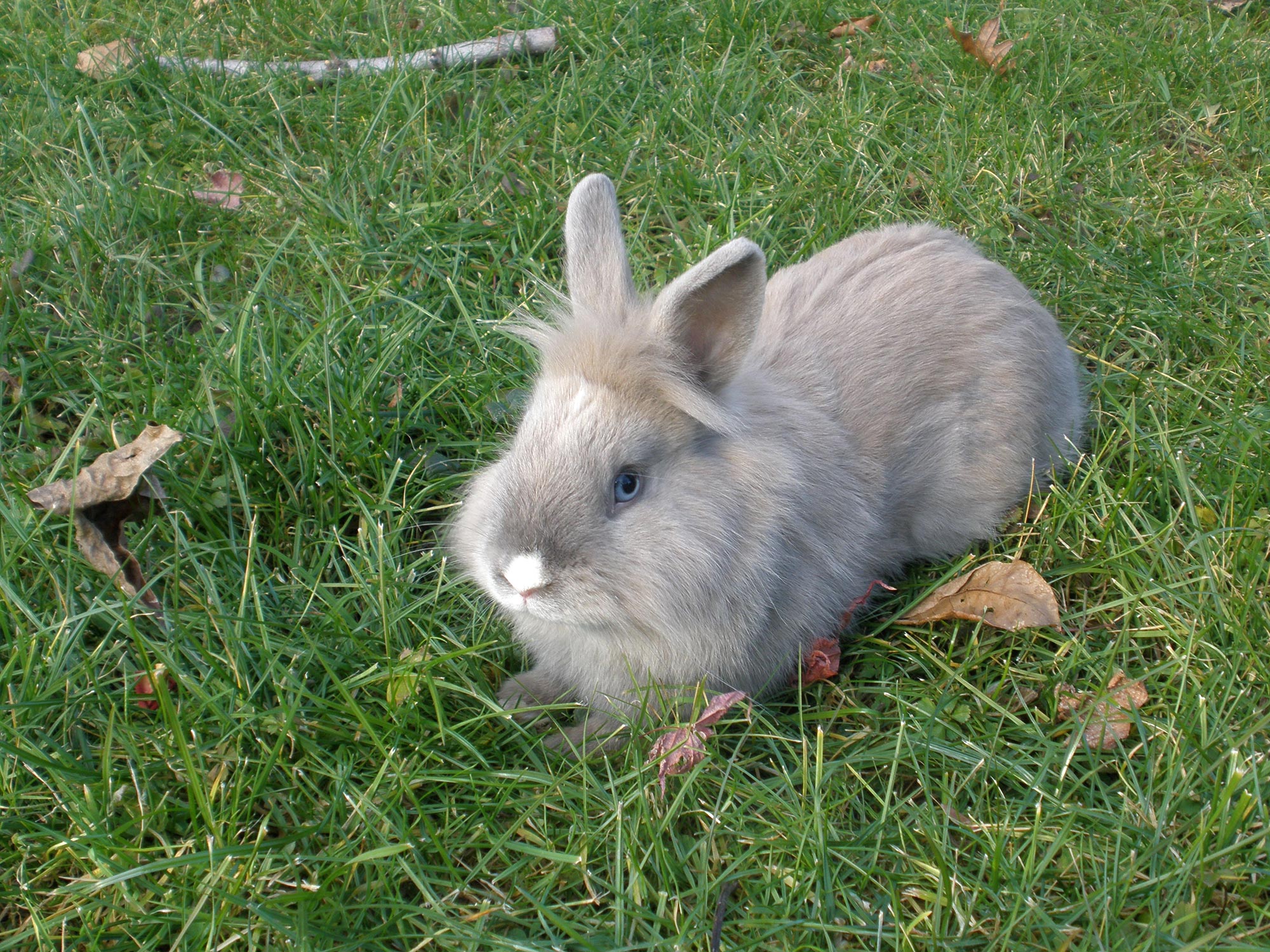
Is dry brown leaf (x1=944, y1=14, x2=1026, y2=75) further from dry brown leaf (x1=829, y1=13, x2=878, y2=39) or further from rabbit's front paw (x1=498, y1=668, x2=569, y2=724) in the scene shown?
rabbit's front paw (x1=498, y1=668, x2=569, y2=724)

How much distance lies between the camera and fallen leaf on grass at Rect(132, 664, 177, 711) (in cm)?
273

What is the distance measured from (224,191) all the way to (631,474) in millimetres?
2652

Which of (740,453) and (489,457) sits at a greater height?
(740,453)

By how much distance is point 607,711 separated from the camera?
2.96 m

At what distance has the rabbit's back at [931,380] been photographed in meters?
3.44

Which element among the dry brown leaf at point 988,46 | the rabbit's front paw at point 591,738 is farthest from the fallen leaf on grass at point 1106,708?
the dry brown leaf at point 988,46

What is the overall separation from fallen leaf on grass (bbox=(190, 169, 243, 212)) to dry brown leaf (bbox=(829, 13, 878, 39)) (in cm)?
301

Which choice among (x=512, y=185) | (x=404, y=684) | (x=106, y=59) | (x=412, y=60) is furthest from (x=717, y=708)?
(x=106, y=59)

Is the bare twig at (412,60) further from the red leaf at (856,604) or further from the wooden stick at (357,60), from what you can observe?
the red leaf at (856,604)

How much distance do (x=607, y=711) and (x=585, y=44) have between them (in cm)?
349

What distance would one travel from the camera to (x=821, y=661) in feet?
10.3

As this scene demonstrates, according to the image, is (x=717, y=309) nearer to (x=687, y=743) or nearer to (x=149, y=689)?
(x=687, y=743)

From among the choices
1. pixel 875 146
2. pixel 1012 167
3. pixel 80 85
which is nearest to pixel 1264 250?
pixel 1012 167

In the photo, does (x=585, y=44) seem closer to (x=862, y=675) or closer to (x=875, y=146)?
(x=875, y=146)
